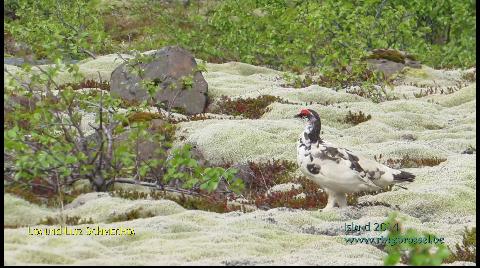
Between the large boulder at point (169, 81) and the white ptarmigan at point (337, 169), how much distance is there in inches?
413

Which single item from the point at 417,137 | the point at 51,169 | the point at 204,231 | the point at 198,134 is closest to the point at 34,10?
the point at 198,134

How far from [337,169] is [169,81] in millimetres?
11558

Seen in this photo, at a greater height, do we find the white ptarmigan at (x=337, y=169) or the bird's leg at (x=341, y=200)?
the white ptarmigan at (x=337, y=169)

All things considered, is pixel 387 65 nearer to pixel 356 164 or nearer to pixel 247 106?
pixel 247 106

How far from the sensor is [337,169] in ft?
43.1

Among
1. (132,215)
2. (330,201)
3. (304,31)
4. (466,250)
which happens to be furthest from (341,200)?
(304,31)

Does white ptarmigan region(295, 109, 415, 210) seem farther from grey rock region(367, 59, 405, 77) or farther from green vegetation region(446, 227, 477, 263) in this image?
grey rock region(367, 59, 405, 77)

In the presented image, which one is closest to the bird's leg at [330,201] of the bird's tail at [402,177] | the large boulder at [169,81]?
the bird's tail at [402,177]

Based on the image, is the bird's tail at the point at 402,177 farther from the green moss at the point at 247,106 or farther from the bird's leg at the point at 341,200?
the green moss at the point at 247,106

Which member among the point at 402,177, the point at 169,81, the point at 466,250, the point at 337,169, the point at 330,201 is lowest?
the point at 169,81

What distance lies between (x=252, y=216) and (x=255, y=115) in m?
11.6

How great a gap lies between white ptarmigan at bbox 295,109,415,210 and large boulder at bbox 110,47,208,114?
10.5 metres

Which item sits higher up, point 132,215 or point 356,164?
point 356,164

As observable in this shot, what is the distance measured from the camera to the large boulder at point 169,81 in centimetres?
2395
